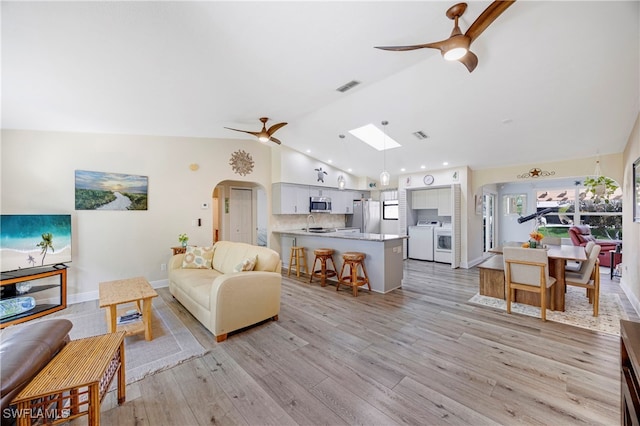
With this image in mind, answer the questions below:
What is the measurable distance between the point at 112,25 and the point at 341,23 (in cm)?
173

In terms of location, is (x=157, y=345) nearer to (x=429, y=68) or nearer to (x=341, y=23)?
(x=341, y=23)

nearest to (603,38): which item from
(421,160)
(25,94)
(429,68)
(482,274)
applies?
(429,68)

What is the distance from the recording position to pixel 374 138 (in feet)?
17.9

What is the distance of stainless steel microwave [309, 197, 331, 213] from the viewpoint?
21.9ft

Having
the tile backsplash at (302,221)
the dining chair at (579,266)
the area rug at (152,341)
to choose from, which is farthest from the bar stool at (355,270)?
the dining chair at (579,266)

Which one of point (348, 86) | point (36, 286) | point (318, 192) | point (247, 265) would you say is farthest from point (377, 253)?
point (36, 286)

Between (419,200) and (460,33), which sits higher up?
(460,33)

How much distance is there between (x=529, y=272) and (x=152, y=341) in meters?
4.40

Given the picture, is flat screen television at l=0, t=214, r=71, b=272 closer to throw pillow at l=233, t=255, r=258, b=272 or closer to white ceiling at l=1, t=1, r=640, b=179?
white ceiling at l=1, t=1, r=640, b=179

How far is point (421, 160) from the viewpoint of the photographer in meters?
5.87

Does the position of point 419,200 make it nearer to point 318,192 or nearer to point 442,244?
point 442,244

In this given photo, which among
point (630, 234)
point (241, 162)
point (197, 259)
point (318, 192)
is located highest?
point (241, 162)

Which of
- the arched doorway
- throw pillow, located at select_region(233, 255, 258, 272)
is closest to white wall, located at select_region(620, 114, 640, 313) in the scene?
throw pillow, located at select_region(233, 255, 258, 272)

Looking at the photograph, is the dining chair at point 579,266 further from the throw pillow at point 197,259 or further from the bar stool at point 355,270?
the throw pillow at point 197,259
